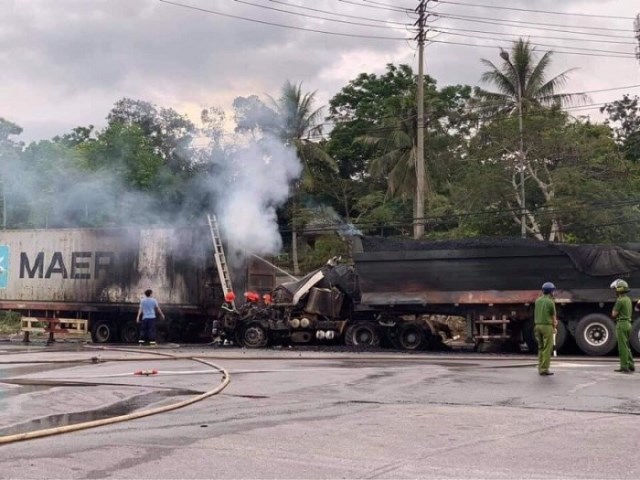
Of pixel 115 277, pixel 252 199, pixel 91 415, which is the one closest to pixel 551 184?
pixel 252 199

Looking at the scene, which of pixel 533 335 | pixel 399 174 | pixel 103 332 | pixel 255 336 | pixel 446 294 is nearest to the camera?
pixel 533 335

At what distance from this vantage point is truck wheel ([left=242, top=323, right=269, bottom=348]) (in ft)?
67.3

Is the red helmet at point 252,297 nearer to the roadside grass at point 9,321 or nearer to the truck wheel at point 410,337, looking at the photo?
the truck wheel at point 410,337

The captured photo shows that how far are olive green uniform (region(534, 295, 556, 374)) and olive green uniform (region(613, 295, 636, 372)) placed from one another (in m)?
1.27

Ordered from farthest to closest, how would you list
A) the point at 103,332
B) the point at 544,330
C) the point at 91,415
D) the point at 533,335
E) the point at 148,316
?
the point at 103,332
the point at 148,316
the point at 533,335
the point at 544,330
the point at 91,415

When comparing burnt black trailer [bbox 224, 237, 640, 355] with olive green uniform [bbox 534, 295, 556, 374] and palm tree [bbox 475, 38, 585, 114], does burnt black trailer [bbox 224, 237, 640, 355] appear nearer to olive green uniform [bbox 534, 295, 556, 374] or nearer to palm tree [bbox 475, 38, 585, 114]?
olive green uniform [bbox 534, 295, 556, 374]

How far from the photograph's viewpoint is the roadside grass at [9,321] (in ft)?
108

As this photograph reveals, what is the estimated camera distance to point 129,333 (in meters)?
24.1

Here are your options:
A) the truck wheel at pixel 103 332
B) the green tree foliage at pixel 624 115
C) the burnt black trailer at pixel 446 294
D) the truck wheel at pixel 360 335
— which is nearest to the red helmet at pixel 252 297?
the burnt black trailer at pixel 446 294

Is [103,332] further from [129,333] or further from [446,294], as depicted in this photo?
[446,294]

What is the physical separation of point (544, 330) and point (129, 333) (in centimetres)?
1483

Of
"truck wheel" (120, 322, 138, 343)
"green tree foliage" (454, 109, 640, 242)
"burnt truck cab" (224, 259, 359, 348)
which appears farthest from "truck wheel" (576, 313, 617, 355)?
"truck wheel" (120, 322, 138, 343)

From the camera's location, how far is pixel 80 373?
13.5m

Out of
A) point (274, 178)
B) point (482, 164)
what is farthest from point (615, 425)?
point (482, 164)
